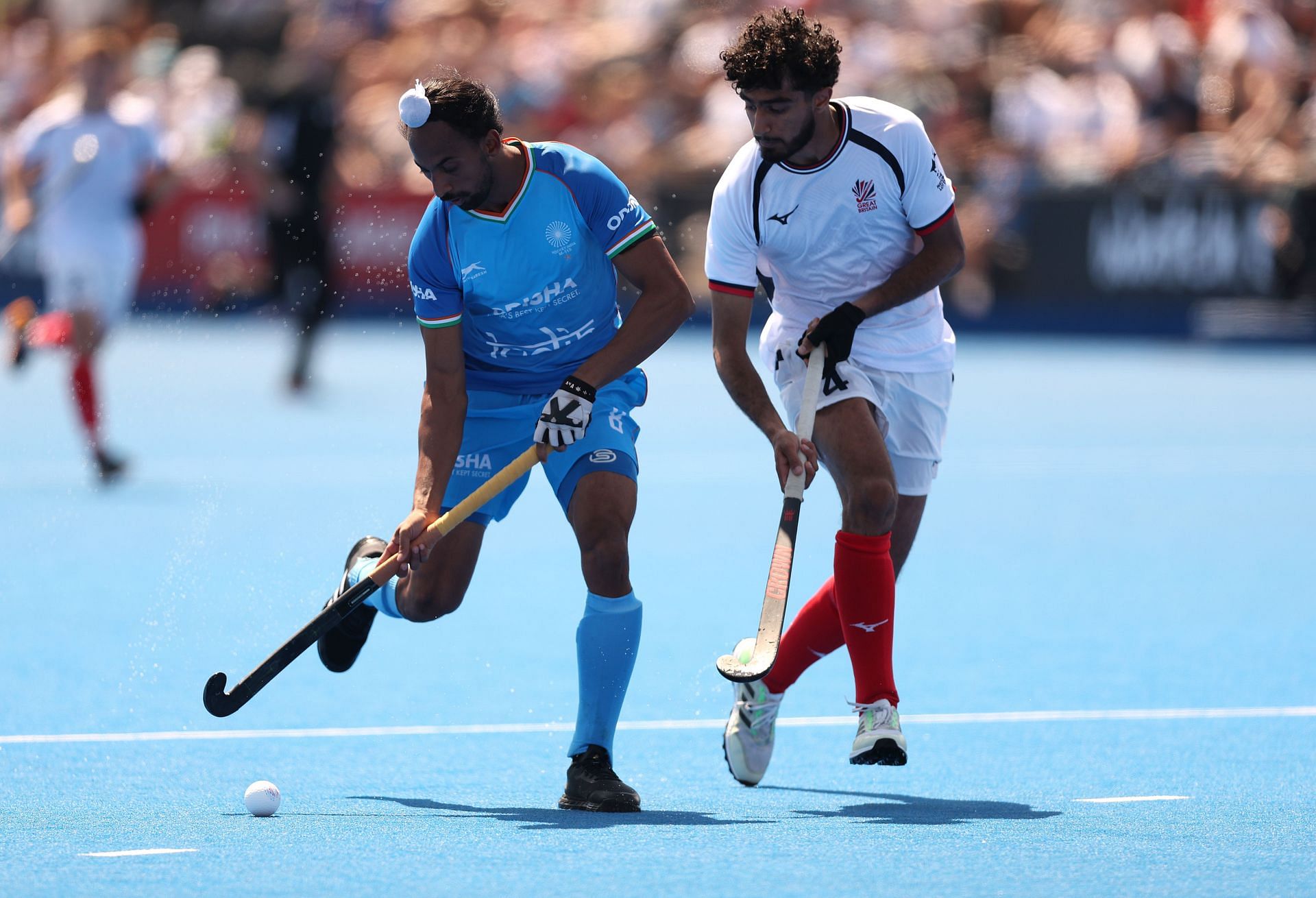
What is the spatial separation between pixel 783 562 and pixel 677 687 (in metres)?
1.43

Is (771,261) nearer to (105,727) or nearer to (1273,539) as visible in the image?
(105,727)

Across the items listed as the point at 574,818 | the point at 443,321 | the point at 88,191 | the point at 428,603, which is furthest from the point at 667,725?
the point at 88,191

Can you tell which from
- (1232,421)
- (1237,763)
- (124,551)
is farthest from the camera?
(1232,421)

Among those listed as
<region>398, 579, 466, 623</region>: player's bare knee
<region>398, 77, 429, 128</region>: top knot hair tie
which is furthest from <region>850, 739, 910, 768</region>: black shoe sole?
<region>398, 77, 429, 128</region>: top knot hair tie

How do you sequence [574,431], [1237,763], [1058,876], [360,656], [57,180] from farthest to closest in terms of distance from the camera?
1. [57,180]
2. [360,656]
3. [1237,763]
4. [574,431]
5. [1058,876]

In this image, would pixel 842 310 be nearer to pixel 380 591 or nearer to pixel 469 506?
pixel 469 506

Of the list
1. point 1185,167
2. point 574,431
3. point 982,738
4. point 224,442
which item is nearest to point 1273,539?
point 982,738

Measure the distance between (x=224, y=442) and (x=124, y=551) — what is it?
3.99 metres

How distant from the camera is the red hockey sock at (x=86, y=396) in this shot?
10.7 metres

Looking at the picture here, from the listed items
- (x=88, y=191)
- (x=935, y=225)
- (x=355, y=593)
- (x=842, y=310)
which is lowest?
(x=355, y=593)

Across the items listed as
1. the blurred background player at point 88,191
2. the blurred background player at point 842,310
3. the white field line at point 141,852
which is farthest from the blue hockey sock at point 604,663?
the blurred background player at point 88,191

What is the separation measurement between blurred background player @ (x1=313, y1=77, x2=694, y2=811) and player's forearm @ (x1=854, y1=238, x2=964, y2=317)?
0.53m

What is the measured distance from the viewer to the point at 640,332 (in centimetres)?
502

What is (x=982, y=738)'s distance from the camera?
5730 mm
